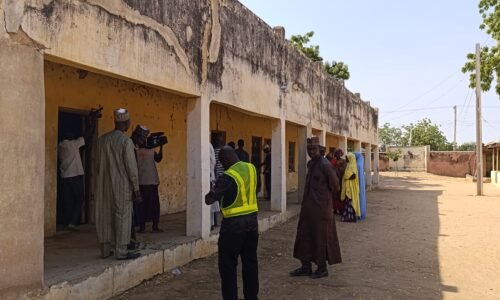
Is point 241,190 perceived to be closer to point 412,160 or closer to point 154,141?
point 154,141

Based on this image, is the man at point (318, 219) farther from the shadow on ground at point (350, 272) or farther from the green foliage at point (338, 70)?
the green foliage at point (338, 70)

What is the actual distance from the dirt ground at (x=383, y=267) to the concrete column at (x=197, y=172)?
520 millimetres

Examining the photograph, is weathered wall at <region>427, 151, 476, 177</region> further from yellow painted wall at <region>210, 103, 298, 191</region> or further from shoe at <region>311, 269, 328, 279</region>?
shoe at <region>311, 269, 328, 279</region>

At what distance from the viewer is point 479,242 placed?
29.9 feet

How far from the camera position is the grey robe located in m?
5.02

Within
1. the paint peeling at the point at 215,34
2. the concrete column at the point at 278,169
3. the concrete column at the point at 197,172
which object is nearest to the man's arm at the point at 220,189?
the concrete column at the point at 197,172

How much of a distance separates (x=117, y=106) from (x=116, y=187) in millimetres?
3550

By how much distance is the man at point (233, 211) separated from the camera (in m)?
4.36

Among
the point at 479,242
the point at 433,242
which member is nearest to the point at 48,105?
the point at 433,242

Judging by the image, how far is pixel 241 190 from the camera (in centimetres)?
438

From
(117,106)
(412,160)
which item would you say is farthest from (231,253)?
(412,160)

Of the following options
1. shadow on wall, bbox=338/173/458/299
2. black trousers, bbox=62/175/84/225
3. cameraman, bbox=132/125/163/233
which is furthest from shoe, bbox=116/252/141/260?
shadow on wall, bbox=338/173/458/299

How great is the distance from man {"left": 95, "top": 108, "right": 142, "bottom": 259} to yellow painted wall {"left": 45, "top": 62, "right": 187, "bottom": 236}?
2.02 metres

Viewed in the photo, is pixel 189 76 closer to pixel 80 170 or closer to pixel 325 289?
pixel 80 170
